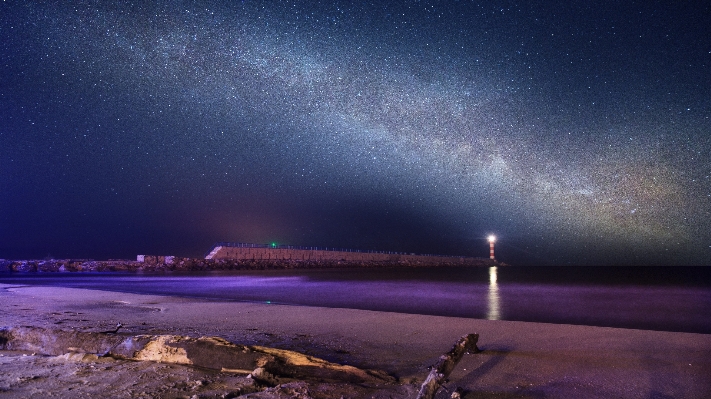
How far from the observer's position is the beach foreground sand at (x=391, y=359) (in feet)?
11.8

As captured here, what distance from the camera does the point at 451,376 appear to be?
429cm

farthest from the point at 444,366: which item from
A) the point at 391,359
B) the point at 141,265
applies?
the point at 141,265

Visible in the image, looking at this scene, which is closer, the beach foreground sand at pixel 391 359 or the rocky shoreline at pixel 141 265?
the beach foreground sand at pixel 391 359

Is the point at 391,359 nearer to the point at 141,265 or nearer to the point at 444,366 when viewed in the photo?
the point at 444,366

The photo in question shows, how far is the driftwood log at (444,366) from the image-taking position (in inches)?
139

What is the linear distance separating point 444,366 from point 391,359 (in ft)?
3.13

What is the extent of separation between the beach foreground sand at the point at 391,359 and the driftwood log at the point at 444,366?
81 millimetres

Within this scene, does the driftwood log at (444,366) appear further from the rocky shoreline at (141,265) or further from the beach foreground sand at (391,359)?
the rocky shoreline at (141,265)

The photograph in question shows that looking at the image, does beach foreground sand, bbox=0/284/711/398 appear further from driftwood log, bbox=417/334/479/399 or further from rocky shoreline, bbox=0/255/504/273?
rocky shoreline, bbox=0/255/504/273

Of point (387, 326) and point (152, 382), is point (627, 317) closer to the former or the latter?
point (387, 326)

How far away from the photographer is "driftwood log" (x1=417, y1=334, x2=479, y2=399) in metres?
3.53

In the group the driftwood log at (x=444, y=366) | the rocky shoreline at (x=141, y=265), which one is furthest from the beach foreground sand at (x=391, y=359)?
the rocky shoreline at (x=141, y=265)

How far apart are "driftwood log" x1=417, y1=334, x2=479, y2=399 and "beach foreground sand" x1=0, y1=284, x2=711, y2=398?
0.08 meters

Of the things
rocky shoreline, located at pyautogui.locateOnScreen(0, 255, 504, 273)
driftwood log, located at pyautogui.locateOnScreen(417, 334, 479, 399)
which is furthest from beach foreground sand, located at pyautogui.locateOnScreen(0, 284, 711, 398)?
rocky shoreline, located at pyautogui.locateOnScreen(0, 255, 504, 273)
